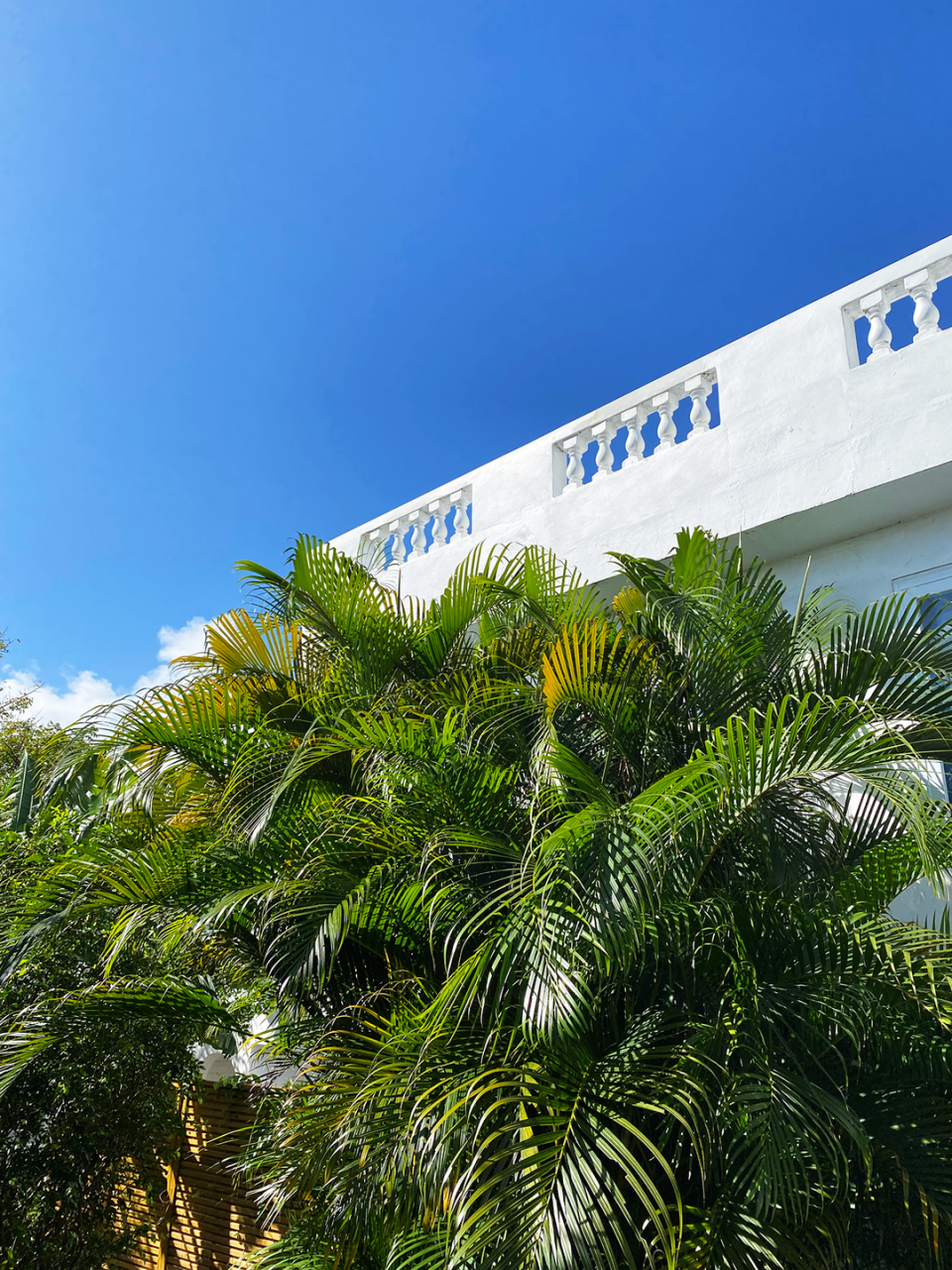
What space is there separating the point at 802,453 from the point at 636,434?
1390mm

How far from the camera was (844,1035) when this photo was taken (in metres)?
3.10

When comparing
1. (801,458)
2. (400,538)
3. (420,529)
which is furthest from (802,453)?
(400,538)

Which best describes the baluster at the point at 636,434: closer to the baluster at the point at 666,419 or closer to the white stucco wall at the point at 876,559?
the baluster at the point at 666,419

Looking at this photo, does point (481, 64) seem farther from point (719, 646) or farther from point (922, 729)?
point (922, 729)

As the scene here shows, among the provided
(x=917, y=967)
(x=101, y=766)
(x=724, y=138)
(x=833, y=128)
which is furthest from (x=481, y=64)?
(x=917, y=967)

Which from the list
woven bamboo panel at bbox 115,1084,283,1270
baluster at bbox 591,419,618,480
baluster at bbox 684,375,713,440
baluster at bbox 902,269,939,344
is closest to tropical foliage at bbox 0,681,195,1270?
woven bamboo panel at bbox 115,1084,283,1270

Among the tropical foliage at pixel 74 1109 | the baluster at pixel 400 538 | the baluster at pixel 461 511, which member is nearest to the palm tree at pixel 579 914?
the tropical foliage at pixel 74 1109

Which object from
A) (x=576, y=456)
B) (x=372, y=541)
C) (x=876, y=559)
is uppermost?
(x=372, y=541)

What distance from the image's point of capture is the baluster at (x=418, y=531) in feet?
25.8

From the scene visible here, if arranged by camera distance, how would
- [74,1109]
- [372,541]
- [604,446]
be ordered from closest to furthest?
1. [74,1109]
2. [604,446]
3. [372,541]

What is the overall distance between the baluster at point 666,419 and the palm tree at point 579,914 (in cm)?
198

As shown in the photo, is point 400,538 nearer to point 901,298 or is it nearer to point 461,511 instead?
point 461,511

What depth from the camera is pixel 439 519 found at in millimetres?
7797

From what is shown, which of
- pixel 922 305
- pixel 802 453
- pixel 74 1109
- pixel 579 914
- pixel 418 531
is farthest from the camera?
pixel 418 531
